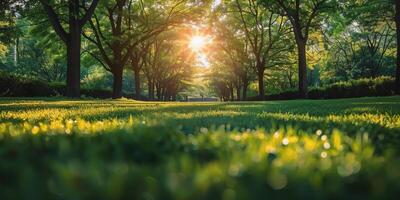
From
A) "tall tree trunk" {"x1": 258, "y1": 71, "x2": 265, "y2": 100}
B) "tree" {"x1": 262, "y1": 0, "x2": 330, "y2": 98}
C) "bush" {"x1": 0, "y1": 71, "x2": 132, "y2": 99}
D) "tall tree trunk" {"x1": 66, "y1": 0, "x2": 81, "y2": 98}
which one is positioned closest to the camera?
"tall tree trunk" {"x1": 66, "y1": 0, "x2": 81, "y2": 98}

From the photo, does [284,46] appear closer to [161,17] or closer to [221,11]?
[221,11]

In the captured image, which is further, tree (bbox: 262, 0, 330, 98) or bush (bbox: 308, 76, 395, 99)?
tree (bbox: 262, 0, 330, 98)

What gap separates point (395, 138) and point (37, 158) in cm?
279

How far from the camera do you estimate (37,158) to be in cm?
204

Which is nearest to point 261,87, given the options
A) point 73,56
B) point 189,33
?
point 189,33

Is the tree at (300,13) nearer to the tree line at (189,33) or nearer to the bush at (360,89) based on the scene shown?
the tree line at (189,33)

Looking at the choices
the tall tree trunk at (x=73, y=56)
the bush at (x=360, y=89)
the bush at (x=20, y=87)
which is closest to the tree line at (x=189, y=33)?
the tall tree trunk at (x=73, y=56)

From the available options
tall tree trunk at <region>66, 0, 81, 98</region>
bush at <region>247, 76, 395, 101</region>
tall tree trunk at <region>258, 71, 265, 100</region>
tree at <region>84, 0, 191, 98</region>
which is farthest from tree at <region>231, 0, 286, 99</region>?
tall tree trunk at <region>66, 0, 81, 98</region>

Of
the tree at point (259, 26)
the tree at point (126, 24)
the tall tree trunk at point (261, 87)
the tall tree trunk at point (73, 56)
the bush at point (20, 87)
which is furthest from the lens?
the tree at point (259, 26)

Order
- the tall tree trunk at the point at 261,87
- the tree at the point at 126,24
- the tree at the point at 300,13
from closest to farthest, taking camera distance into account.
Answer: the tree at the point at 300,13 < the tree at the point at 126,24 < the tall tree trunk at the point at 261,87

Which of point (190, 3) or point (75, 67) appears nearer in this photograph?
point (75, 67)

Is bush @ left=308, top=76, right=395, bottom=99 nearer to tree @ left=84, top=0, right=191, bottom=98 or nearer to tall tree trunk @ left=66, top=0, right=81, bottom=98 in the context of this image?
tree @ left=84, top=0, right=191, bottom=98

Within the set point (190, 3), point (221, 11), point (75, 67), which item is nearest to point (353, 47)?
point (221, 11)

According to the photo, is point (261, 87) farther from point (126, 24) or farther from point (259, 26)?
point (126, 24)
